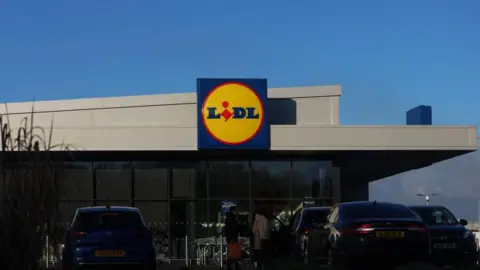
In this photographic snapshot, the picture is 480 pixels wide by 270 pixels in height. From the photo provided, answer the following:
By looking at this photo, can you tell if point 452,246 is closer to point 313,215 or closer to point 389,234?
point 313,215

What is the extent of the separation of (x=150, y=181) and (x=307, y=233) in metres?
9.36

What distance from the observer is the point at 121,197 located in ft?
85.8

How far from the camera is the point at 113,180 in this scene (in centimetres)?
2617

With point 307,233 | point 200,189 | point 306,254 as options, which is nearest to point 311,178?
point 200,189

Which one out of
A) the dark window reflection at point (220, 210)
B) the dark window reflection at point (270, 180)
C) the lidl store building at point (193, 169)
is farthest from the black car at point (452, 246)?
the dark window reflection at point (220, 210)

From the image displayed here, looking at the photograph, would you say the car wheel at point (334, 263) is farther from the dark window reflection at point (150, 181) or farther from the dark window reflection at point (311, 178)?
the dark window reflection at point (150, 181)

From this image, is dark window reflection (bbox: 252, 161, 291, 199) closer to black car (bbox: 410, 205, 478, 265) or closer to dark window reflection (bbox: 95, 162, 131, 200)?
dark window reflection (bbox: 95, 162, 131, 200)

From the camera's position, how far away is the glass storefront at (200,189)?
2612cm

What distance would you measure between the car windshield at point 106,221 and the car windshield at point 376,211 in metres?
4.31

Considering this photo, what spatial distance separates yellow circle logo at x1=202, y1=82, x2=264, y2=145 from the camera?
23.3 meters

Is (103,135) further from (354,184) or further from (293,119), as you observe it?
(354,184)

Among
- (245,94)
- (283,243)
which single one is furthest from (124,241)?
(245,94)

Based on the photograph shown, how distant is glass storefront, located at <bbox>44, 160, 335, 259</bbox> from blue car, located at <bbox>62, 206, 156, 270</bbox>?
10.3 metres

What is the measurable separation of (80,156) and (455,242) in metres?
12.3
